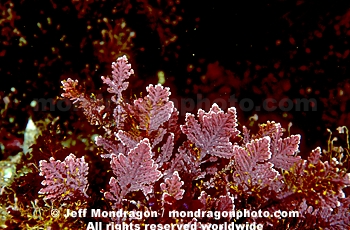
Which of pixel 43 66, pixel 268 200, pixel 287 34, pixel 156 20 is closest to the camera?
pixel 268 200

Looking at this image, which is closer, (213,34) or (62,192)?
(62,192)

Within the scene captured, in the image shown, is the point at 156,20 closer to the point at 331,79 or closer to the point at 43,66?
the point at 43,66

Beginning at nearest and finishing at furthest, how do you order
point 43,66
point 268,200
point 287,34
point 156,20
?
point 268,200 → point 287,34 → point 156,20 → point 43,66

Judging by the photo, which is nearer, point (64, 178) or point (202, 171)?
point (64, 178)

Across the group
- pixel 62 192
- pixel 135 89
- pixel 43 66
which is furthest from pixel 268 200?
pixel 43 66

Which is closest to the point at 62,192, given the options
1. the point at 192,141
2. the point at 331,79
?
the point at 192,141

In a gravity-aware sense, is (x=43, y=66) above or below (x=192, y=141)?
above

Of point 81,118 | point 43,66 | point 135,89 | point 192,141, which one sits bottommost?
point 192,141
